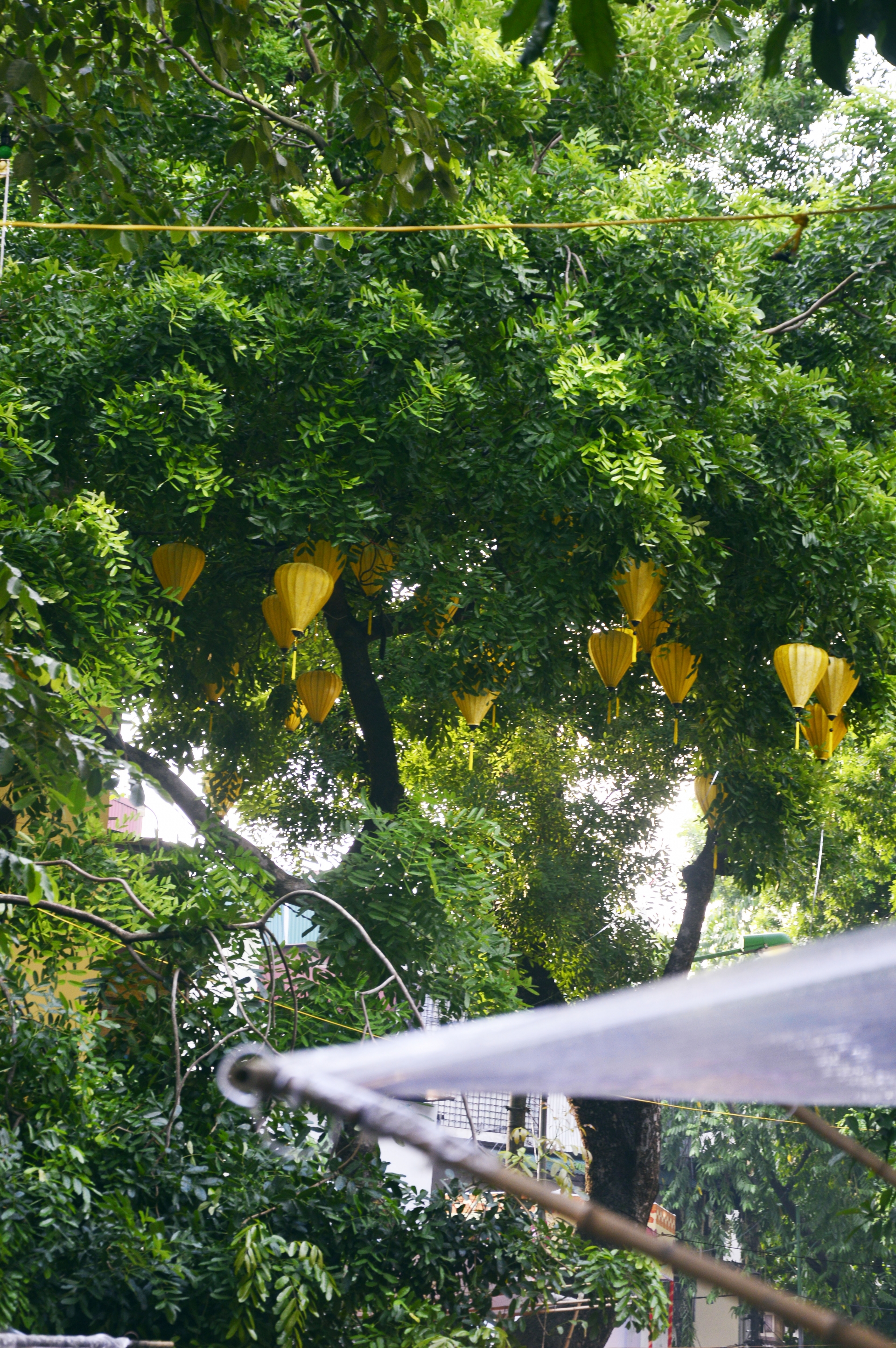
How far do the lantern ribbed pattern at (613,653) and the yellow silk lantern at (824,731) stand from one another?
0.90 metres

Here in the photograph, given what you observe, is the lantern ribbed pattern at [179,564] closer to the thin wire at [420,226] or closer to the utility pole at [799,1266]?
the thin wire at [420,226]

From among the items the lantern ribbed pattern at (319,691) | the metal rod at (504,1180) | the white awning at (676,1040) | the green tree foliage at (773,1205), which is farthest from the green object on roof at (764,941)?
the green tree foliage at (773,1205)

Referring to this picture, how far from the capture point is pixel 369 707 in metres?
5.80

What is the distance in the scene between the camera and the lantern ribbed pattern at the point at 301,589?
4.30 m

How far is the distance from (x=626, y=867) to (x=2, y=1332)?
6.53m

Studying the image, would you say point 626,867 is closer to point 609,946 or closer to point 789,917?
point 609,946

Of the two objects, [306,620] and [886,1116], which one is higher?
[306,620]

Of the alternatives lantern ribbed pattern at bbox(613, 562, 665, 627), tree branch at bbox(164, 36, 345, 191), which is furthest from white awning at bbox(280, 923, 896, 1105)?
lantern ribbed pattern at bbox(613, 562, 665, 627)

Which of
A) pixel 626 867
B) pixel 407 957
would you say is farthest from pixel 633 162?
pixel 626 867

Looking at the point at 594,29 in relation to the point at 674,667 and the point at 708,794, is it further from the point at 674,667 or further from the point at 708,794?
the point at 708,794

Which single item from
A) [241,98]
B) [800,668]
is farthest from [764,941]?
[241,98]

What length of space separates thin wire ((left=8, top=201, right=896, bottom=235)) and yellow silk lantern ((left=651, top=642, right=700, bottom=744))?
1.76 m

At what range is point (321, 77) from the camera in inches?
130

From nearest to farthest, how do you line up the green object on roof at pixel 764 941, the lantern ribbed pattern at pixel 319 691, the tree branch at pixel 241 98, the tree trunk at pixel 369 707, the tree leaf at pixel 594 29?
the tree leaf at pixel 594 29 → the green object on roof at pixel 764 941 → the tree branch at pixel 241 98 → the lantern ribbed pattern at pixel 319 691 → the tree trunk at pixel 369 707
